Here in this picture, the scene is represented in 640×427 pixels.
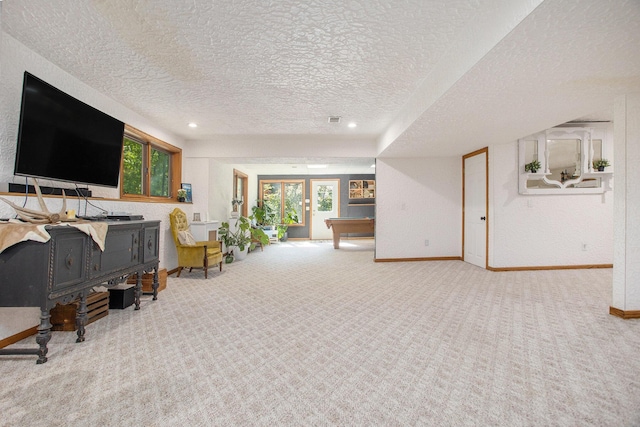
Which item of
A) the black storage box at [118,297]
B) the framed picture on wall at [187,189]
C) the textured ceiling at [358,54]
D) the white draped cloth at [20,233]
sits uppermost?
the textured ceiling at [358,54]

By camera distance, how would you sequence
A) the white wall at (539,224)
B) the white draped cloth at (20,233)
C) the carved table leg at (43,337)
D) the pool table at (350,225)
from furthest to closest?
the pool table at (350,225) < the white wall at (539,224) < the carved table leg at (43,337) < the white draped cloth at (20,233)

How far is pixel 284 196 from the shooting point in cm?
1002

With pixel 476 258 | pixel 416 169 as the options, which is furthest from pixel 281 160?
pixel 476 258

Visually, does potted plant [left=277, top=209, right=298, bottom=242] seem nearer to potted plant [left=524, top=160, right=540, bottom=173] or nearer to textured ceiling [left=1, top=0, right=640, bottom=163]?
textured ceiling [left=1, top=0, right=640, bottom=163]

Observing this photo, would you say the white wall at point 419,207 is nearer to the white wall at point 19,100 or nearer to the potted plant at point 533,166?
the potted plant at point 533,166

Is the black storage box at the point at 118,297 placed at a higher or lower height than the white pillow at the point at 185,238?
lower

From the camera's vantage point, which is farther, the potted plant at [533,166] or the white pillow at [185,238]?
the potted plant at [533,166]

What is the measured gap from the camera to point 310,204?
394 inches

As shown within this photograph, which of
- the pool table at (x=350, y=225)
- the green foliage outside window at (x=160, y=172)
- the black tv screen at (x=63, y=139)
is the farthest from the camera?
the pool table at (x=350, y=225)

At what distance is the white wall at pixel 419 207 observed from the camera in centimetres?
594

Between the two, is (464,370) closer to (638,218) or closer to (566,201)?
(638,218)

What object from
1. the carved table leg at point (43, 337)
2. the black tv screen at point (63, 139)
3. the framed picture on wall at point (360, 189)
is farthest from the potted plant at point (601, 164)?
the carved table leg at point (43, 337)

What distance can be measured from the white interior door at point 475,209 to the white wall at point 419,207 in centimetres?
21

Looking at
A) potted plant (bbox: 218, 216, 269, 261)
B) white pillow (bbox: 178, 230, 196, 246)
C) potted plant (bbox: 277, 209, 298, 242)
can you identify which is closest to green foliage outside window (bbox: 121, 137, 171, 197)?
white pillow (bbox: 178, 230, 196, 246)
